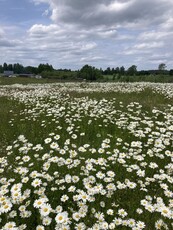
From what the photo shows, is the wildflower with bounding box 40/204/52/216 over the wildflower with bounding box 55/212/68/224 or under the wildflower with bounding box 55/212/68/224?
over

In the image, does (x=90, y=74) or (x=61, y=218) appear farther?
(x=90, y=74)

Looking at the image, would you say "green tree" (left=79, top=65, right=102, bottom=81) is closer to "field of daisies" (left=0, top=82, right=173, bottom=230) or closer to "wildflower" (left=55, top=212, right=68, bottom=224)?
"field of daisies" (left=0, top=82, right=173, bottom=230)

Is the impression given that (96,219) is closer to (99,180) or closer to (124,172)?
(99,180)

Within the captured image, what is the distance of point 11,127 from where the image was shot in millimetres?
9180

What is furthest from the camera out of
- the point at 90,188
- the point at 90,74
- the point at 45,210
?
the point at 90,74

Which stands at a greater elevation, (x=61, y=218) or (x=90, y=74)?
(x=90, y=74)

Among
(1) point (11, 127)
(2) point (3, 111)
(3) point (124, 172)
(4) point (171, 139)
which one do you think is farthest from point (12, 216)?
(2) point (3, 111)

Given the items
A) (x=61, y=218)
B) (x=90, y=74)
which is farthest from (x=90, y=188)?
(x=90, y=74)

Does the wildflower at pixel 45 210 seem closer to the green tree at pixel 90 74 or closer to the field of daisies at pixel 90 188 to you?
the field of daisies at pixel 90 188

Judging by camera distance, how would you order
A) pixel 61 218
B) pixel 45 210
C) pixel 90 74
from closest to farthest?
1. pixel 61 218
2. pixel 45 210
3. pixel 90 74

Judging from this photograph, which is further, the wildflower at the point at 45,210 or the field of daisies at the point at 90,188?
the field of daisies at the point at 90,188

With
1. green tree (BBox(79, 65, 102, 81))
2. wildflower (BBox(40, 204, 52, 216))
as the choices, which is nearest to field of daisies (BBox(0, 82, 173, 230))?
wildflower (BBox(40, 204, 52, 216))

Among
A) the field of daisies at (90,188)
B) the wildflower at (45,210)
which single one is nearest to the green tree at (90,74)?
the field of daisies at (90,188)

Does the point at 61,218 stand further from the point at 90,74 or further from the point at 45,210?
the point at 90,74
